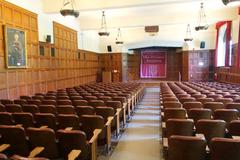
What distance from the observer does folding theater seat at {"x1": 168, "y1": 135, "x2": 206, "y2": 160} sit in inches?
100

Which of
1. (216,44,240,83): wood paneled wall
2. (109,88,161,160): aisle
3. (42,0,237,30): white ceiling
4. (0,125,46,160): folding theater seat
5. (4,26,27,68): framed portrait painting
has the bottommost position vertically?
(109,88,161,160): aisle

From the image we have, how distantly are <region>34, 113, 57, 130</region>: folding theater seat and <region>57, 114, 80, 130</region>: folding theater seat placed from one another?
0.37 ft

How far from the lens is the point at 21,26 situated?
8.88m

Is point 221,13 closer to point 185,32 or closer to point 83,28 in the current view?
point 185,32

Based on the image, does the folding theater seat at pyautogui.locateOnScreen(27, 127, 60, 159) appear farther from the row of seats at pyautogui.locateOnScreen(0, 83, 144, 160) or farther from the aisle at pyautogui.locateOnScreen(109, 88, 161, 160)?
the aisle at pyautogui.locateOnScreen(109, 88, 161, 160)

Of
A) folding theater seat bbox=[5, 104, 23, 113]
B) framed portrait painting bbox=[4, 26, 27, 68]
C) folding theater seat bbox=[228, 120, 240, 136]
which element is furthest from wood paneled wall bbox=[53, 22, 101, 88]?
folding theater seat bbox=[228, 120, 240, 136]

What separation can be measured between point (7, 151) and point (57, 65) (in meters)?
9.46

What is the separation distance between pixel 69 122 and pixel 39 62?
7.25 meters

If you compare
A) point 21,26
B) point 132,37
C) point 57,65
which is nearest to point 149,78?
point 132,37

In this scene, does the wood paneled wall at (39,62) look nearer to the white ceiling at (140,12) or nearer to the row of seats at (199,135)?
the white ceiling at (140,12)

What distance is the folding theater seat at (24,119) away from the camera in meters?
4.12

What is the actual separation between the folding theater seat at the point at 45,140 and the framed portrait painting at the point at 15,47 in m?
5.74

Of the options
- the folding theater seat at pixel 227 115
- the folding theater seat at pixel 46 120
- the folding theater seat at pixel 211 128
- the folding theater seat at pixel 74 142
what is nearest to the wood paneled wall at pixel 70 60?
the folding theater seat at pixel 46 120

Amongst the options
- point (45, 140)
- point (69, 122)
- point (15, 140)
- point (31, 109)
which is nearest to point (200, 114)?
point (69, 122)
